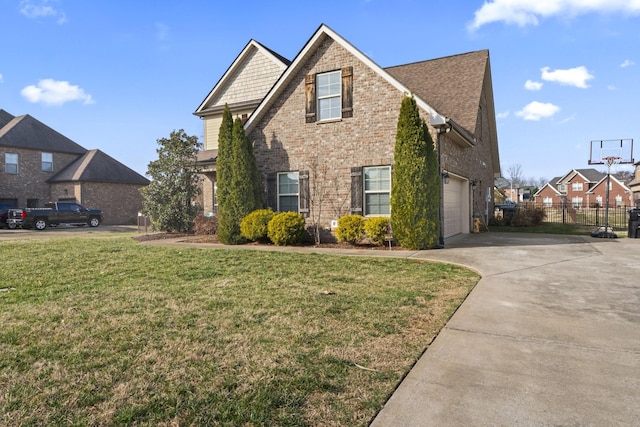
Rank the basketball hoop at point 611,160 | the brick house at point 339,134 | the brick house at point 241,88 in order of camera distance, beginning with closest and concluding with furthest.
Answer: the brick house at point 339,134, the basketball hoop at point 611,160, the brick house at point 241,88

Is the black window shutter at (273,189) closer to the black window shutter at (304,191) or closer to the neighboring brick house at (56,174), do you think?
the black window shutter at (304,191)

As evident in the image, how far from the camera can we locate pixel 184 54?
11.7 meters

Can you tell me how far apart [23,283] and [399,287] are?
6348 mm

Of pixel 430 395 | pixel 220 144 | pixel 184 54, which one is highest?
pixel 184 54

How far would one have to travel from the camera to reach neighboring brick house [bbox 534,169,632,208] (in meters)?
56.5

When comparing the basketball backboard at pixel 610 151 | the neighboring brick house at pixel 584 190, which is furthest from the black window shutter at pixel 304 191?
the neighboring brick house at pixel 584 190

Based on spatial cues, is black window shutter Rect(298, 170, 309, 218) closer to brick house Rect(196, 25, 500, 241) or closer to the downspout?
brick house Rect(196, 25, 500, 241)

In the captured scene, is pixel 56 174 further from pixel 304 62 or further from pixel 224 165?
pixel 304 62

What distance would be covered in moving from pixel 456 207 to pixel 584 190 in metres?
61.4

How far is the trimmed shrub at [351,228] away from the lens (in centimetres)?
1120

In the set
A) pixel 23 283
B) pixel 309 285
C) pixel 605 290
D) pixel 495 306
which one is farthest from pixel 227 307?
pixel 605 290

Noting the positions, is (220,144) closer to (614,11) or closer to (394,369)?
(394,369)

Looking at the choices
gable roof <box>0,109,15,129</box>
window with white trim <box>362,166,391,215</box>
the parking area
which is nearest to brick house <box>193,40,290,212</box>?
the parking area

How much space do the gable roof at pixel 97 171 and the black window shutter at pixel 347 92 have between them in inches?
999
